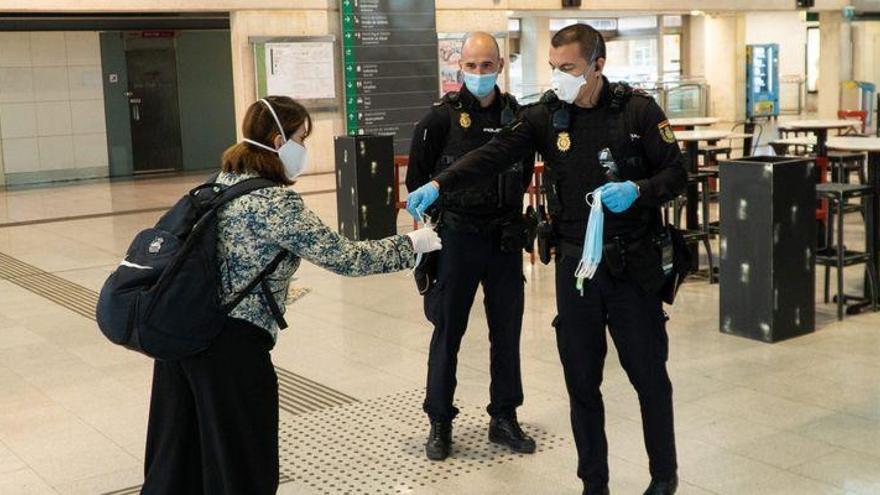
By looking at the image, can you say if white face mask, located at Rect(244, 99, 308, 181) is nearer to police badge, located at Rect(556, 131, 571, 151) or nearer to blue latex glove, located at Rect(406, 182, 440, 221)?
blue latex glove, located at Rect(406, 182, 440, 221)

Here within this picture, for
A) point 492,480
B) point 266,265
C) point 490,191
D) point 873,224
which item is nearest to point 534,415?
point 492,480

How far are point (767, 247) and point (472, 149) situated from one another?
2402 millimetres

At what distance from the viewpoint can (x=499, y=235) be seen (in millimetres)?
4176

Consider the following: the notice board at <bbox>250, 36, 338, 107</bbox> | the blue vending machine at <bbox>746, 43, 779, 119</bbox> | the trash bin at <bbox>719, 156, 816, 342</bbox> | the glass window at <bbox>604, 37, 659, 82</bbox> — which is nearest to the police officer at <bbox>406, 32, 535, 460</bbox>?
the trash bin at <bbox>719, 156, 816, 342</bbox>

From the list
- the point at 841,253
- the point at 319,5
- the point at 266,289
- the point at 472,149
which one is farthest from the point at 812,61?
the point at 266,289

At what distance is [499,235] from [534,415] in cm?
100

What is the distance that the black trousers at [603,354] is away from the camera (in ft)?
11.5

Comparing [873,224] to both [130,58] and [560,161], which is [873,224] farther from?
[130,58]

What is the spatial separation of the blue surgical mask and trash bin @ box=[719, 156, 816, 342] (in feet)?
7.64

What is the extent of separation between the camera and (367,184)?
9.38 meters

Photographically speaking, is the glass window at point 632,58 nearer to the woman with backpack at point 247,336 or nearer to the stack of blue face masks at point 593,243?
the stack of blue face masks at point 593,243

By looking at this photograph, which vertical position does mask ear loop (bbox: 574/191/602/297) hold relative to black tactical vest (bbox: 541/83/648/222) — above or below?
below

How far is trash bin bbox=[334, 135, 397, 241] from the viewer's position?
30.6 ft

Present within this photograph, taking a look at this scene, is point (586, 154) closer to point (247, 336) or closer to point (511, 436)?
point (247, 336)
